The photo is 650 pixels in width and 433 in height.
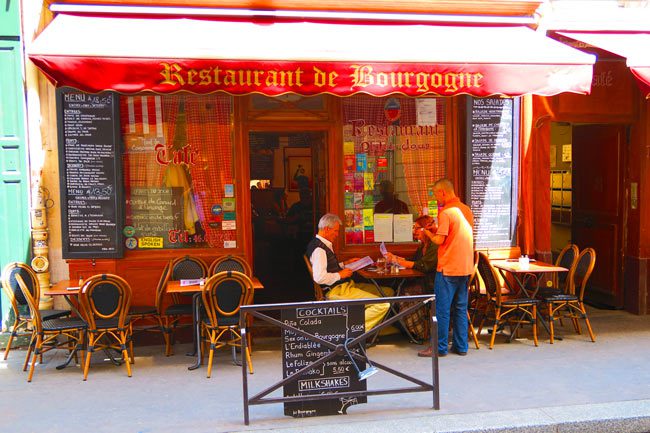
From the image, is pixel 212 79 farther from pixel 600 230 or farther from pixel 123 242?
pixel 600 230

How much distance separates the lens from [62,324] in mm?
6426

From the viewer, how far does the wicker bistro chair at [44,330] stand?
6168mm

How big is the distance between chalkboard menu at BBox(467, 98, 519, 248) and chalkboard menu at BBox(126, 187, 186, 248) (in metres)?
3.55

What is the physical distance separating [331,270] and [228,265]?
126cm

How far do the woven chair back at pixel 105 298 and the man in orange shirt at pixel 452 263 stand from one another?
3.10 metres

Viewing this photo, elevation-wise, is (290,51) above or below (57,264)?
above

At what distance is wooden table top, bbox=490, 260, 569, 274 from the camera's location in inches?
281

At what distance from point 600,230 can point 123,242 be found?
21.3 feet

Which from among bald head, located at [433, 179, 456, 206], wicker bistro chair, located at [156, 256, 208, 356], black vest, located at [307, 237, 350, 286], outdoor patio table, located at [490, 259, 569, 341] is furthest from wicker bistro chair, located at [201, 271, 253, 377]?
outdoor patio table, located at [490, 259, 569, 341]

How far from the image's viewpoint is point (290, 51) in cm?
608

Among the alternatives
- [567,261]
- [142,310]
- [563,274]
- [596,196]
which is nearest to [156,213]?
[142,310]

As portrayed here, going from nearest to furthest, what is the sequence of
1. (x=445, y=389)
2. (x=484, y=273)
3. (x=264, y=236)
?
(x=445, y=389) → (x=484, y=273) → (x=264, y=236)

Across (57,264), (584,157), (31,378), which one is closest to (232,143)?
(57,264)

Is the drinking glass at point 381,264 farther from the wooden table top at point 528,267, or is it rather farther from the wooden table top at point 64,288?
the wooden table top at point 64,288
